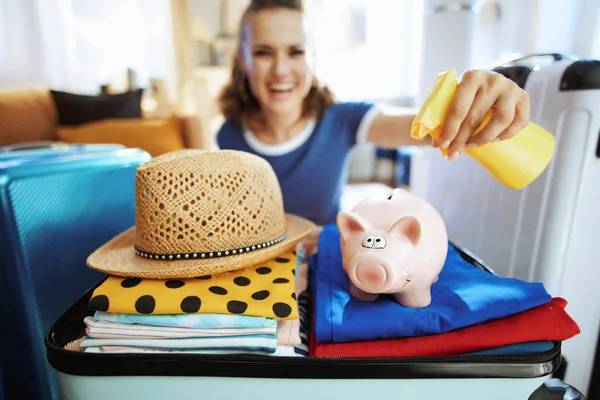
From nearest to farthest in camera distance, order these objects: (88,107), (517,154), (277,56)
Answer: (517,154) < (277,56) < (88,107)

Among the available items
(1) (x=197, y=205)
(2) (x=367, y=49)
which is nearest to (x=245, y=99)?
(1) (x=197, y=205)

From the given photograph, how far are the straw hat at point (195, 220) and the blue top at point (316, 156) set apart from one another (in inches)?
20.5

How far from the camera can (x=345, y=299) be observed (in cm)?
43

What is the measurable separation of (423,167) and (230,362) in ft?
3.47

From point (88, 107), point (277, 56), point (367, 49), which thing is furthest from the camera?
point (367, 49)

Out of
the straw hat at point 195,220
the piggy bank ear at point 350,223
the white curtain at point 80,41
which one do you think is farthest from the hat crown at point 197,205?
the white curtain at point 80,41

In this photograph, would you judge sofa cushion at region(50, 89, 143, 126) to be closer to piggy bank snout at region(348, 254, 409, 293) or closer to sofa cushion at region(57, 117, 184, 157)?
sofa cushion at region(57, 117, 184, 157)

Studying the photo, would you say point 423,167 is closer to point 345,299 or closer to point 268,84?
point 268,84

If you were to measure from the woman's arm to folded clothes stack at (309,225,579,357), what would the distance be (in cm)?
16

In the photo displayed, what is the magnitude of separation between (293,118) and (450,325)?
0.74 m

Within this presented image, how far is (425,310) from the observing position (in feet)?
1.32

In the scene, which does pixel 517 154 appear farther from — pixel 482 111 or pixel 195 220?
pixel 195 220

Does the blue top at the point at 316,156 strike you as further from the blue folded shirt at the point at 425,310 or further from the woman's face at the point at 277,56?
the blue folded shirt at the point at 425,310

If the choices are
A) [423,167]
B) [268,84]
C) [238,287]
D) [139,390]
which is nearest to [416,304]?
[238,287]
